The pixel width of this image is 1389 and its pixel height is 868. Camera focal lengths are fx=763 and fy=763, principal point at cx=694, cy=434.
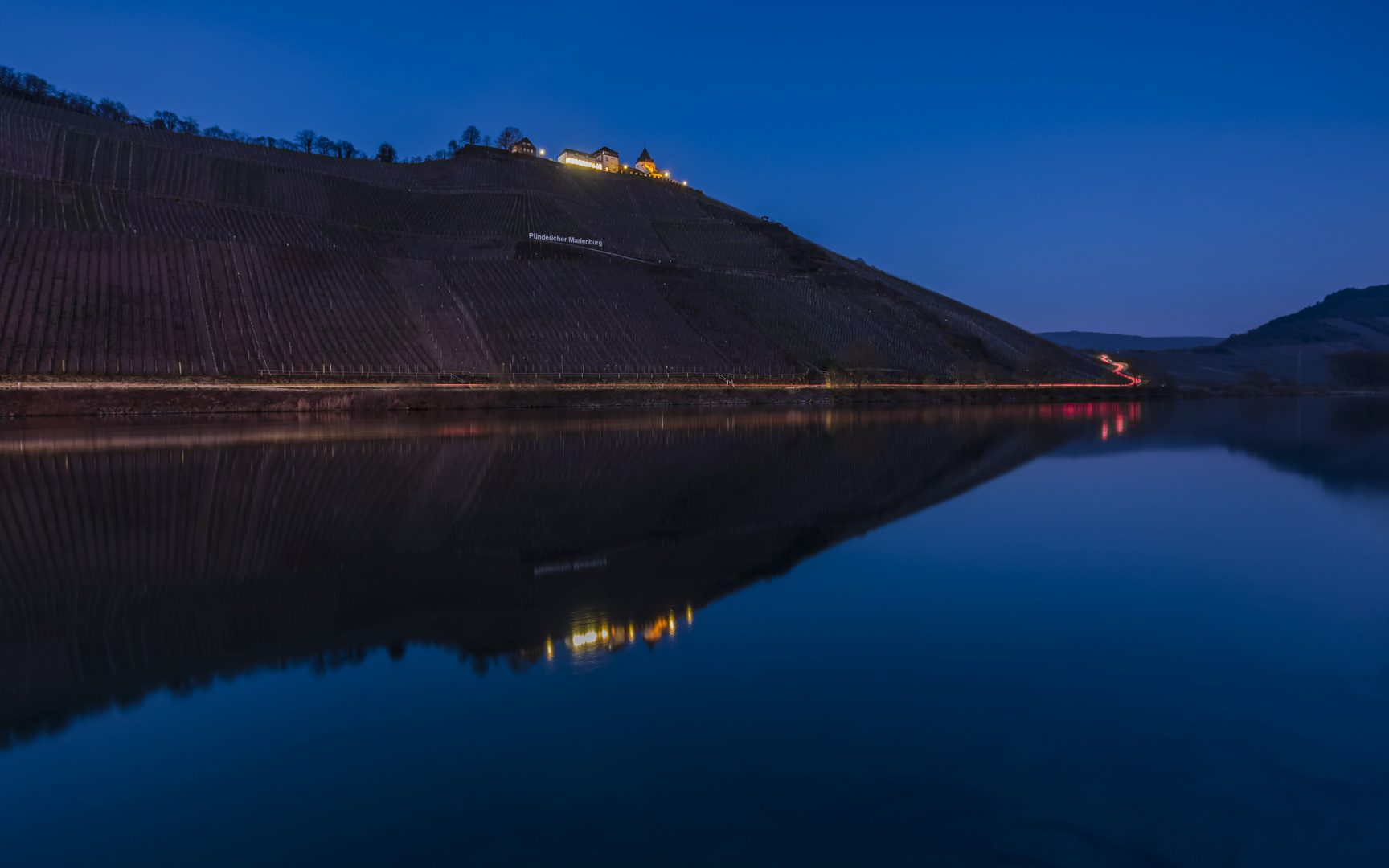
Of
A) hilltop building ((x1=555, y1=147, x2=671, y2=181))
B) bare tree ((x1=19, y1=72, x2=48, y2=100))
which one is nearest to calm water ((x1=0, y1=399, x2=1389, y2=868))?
bare tree ((x1=19, y1=72, x2=48, y2=100))

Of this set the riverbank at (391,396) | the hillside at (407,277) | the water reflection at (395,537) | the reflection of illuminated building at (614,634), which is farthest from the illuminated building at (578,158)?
the reflection of illuminated building at (614,634)

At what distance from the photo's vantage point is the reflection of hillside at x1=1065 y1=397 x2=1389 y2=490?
21391 mm

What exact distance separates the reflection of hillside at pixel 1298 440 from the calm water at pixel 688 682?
6897 millimetres

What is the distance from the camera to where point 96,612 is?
8.38m

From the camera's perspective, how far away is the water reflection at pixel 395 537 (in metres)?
7.51

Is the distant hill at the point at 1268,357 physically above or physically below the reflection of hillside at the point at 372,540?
above

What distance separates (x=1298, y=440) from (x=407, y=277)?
65.5 meters

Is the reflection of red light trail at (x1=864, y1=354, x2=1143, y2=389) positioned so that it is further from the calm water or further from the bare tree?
the bare tree

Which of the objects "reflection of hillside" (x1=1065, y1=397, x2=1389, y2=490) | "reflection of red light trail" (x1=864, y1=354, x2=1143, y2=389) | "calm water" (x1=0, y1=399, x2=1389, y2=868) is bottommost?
"reflection of hillside" (x1=1065, y1=397, x2=1389, y2=490)

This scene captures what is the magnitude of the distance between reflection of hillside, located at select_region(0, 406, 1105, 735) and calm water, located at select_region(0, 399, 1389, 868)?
76mm

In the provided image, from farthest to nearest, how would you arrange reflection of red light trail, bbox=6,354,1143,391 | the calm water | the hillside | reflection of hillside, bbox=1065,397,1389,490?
the hillside → reflection of red light trail, bbox=6,354,1143,391 → reflection of hillside, bbox=1065,397,1389,490 → the calm water

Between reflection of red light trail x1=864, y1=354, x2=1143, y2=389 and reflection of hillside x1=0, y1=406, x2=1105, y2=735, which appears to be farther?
reflection of red light trail x1=864, y1=354, x2=1143, y2=389

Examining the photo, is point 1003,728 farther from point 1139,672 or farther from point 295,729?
point 295,729

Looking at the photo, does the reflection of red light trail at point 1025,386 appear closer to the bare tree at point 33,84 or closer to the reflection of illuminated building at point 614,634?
the reflection of illuminated building at point 614,634
